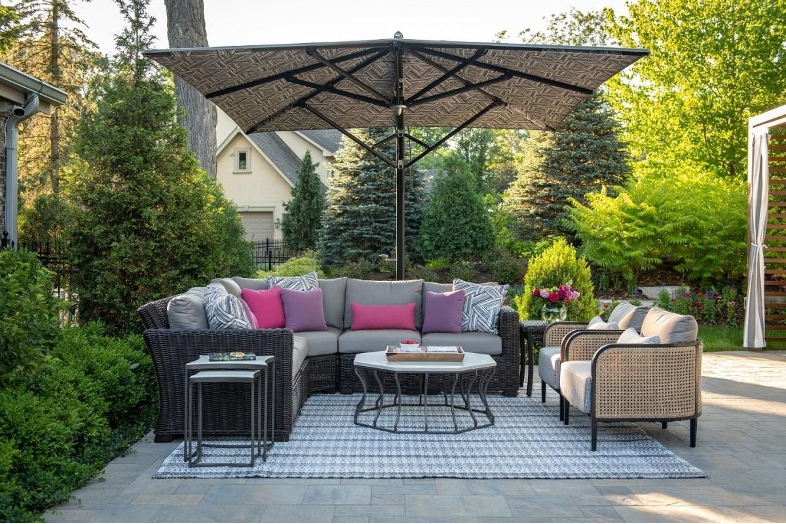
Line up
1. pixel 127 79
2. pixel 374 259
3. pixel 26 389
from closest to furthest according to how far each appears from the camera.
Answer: pixel 26 389 → pixel 127 79 → pixel 374 259

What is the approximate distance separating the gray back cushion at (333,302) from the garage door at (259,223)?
1517cm

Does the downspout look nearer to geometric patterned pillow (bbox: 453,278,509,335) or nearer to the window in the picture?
geometric patterned pillow (bbox: 453,278,509,335)

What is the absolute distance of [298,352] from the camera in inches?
231

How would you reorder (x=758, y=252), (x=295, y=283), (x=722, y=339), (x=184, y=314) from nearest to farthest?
1. (x=184, y=314)
2. (x=295, y=283)
3. (x=758, y=252)
4. (x=722, y=339)

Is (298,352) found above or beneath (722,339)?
above

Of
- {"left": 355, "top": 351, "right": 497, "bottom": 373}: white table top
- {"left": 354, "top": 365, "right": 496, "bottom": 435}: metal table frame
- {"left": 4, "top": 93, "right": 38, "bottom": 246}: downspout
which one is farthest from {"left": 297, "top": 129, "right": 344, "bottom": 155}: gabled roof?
{"left": 355, "top": 351, "right": 497, "bottom": 373}: white table top

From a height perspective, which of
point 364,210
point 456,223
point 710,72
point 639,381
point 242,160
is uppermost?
point 710,72

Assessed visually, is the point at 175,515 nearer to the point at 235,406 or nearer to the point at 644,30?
the point at 235,406

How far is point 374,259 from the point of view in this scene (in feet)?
53.5

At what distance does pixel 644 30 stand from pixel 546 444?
466 inches

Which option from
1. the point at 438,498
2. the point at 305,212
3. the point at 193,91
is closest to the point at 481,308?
the point at 438,498

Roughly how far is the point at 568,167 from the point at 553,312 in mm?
9497

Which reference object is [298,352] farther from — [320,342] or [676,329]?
[676,329]

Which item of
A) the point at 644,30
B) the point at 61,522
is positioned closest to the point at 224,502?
the point at 61,522
